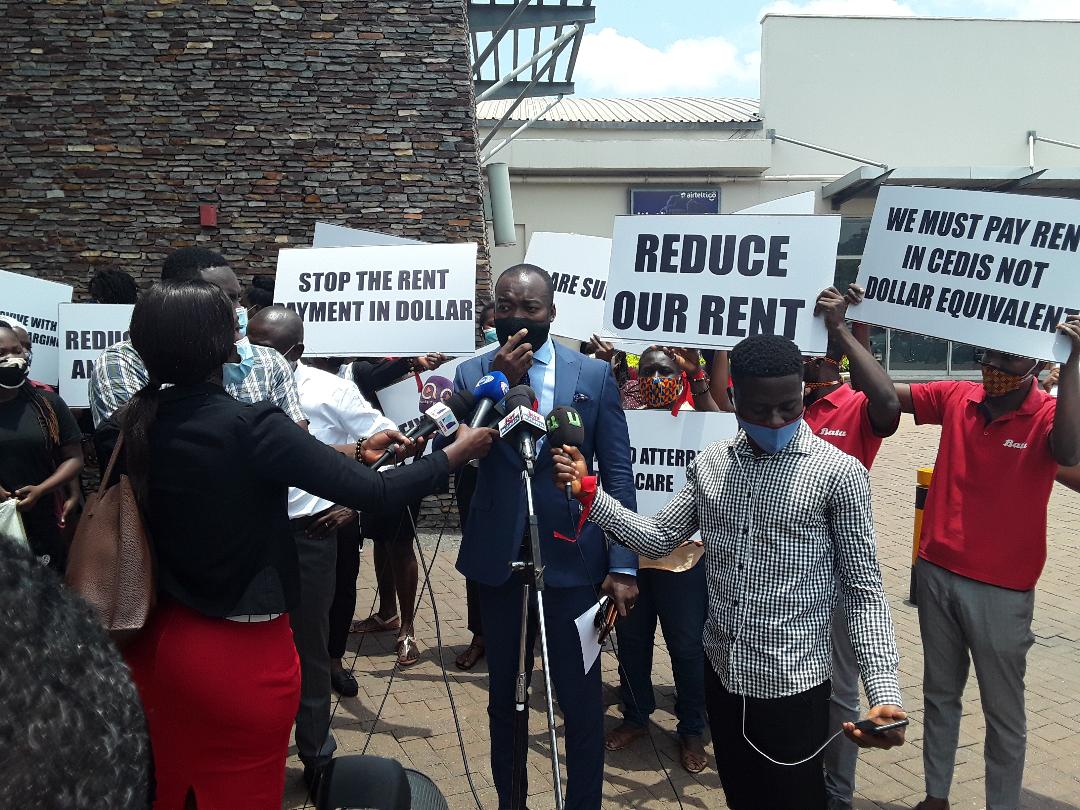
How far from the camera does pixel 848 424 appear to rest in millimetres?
3732

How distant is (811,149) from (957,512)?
20.4 metres

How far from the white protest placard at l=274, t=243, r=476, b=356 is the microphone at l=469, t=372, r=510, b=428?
2.22 metres

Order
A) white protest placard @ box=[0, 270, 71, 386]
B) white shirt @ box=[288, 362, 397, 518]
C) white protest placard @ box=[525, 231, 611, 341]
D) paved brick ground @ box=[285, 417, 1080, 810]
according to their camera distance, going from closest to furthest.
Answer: paved brick ground @ box=[285, 417, 1080, 810] < white shirt @ box=[288, 362, 397, 518] < white protest placard @ box=[525, 231, 611, 341] < white protest placard @ box=[0, 270, 71, 386]

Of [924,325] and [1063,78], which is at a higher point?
[1063,78]

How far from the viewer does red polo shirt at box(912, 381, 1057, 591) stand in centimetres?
334

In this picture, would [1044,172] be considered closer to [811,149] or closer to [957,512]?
[811,149]

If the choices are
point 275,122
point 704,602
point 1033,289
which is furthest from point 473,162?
point 1033,289

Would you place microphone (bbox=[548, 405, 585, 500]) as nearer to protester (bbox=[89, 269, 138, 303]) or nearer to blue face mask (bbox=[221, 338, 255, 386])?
blue face mask (bbox=[221, 338, 255, 386])

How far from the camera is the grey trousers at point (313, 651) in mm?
3812

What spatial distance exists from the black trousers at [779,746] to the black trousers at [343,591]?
2.68m

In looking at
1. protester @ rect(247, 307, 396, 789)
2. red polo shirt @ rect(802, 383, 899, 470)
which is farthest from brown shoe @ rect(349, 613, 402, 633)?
→ red polo shirt @ rect(802, 383, 899, 470)

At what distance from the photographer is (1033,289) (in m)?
3.39

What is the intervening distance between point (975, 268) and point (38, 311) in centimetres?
565

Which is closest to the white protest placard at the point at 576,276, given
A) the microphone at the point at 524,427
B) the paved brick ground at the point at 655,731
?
the paved brick ground at the point at 655,731
